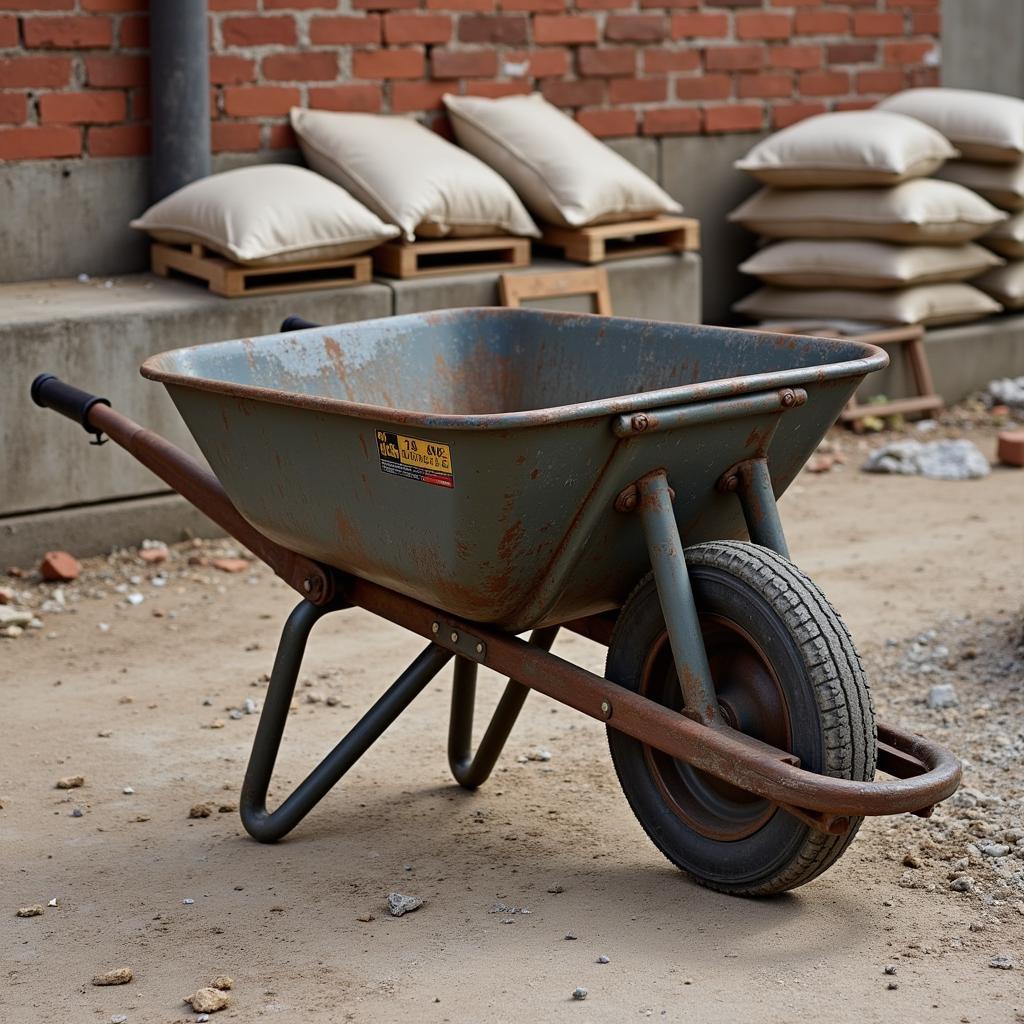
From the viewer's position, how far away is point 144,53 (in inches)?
Answer: 209

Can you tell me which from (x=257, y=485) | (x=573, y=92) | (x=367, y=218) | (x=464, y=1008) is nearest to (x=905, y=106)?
(x=573, y=92)

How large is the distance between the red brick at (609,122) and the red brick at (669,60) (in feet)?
0.73

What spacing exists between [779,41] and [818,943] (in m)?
5.31

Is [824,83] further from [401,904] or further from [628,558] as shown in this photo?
[401,904]

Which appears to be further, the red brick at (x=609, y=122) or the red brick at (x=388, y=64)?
the red brick at (x=609, y=122)

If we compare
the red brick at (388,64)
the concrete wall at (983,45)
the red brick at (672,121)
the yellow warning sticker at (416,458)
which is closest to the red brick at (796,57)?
the red brick at (672,121)

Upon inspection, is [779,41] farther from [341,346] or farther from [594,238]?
[341,346]

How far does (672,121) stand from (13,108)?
2791 millimetres

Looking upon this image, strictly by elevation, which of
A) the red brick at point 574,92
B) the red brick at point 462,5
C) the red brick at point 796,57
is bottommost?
the red brick at point 574,92

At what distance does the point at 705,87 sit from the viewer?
22.3 feet

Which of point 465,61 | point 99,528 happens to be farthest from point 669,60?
point 99,528

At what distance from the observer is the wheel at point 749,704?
8.04ft

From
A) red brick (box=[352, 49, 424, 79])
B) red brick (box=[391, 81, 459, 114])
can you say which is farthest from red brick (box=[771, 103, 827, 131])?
red brick (box=[352, 49, 424, 79])

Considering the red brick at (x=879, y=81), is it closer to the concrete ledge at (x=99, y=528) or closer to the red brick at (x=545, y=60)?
the red brick at (x=545, y=60)
